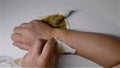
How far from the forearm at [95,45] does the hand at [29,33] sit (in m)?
0.04

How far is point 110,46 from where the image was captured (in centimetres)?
76

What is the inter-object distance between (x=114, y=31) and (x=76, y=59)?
7.2 inches

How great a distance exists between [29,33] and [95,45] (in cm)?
24

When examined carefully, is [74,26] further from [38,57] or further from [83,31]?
[38,57]

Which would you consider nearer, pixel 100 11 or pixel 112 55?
pixel 112 55

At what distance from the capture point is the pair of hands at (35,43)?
71cm

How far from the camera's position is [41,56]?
27.7 inches

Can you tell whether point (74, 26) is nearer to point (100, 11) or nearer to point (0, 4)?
point (100, 11)

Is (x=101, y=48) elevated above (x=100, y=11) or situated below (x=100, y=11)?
below

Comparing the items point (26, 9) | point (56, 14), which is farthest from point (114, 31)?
point (26, 9)

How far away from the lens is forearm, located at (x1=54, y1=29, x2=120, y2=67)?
0.75 meters

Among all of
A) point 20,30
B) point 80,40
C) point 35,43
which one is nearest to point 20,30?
point 20,30

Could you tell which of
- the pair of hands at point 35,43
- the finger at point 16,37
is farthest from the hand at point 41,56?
the finger at point 16,37

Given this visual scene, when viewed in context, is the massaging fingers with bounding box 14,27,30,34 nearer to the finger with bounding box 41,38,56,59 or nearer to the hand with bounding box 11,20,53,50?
the hand with bounding box 11,20,53,50
